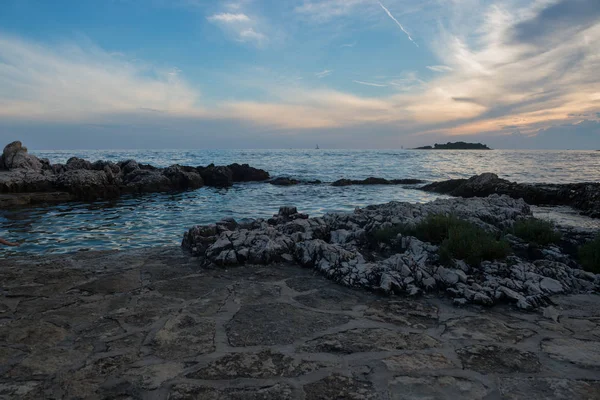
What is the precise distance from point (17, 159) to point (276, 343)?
27544mm

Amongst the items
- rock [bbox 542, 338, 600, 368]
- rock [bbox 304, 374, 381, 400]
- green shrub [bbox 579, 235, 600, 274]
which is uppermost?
green shrub [bbox 579, 235, 600, 274]

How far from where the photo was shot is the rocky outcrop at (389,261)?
5.16 m

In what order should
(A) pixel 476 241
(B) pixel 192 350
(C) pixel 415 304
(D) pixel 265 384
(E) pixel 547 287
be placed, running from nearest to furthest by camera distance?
1. (D) pixel 265 384
2. (B) pixel 192 350
3. (C) pixel 415 304
4. (E) pixel 547 287
5. (A) pixel 476 241

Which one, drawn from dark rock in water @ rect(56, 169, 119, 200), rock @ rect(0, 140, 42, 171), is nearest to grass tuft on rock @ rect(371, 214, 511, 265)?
dark rock in water @ rect(56, 169, 119, 200)

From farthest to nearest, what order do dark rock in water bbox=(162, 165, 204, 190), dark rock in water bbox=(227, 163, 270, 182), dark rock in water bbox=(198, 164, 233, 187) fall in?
dark rock in water bbox=(227, 163, 270, 182) → dark rock in water bbox=(198, 164, 233, 187) → dark rock in water bbox=(162, 165, 204, 190)

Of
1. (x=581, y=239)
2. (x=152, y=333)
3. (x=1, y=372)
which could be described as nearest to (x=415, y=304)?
(x=152, y=333)

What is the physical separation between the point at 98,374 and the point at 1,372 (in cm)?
88

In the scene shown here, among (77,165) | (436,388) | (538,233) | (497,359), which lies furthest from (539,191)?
(77,165)

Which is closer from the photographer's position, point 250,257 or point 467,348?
point 467,348

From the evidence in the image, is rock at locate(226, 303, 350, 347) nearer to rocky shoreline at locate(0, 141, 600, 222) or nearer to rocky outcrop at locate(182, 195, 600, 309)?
rocky outcrop at locate(182, 195, 600, 309)

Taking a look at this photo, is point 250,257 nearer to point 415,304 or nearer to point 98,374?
point 415,304

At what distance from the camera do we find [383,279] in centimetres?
535

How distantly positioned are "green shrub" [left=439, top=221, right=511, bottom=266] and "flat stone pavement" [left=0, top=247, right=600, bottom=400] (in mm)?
1214

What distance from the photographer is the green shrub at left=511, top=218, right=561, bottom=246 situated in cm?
718
